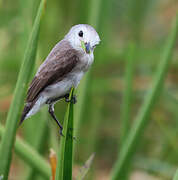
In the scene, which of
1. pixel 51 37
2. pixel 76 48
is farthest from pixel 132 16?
pixel 76 48

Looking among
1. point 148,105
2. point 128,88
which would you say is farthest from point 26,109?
point 128,88

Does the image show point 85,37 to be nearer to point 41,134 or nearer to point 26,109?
point 26,109

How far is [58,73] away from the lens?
1079 millimetres

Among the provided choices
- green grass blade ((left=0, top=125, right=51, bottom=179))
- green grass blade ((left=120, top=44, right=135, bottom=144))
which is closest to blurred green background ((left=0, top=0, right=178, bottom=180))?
green grass blade ((left=120, top=44, right=135, bottom=144))

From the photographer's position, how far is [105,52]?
2.37m

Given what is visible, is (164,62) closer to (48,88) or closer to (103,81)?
(48,88)

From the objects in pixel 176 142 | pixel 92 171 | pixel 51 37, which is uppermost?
pixel 51 37

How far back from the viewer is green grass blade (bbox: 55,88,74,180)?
965 millimetres

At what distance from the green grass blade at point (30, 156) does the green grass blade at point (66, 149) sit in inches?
15.5

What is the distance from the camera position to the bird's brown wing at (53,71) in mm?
1032

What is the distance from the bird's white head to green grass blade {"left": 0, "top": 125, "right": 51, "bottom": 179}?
494mm

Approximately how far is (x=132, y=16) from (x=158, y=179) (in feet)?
3.51

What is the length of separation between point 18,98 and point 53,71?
0.14 metres

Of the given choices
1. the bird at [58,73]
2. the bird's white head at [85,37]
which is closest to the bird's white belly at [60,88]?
the bird at [58,73]
